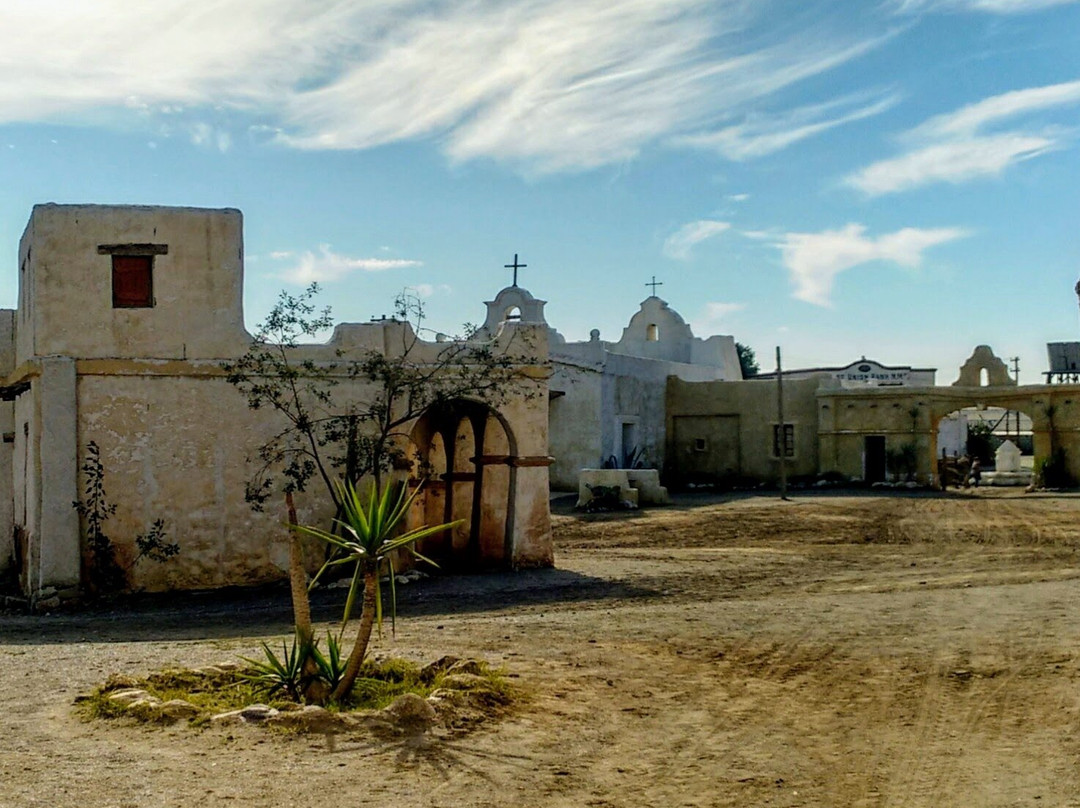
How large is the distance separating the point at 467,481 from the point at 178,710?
12.8 m

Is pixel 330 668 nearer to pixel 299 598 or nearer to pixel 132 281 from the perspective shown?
pixel 299 598

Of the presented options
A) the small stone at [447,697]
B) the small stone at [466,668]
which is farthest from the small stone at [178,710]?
the small stone at [466,668]

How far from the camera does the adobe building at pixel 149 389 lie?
1664 cm

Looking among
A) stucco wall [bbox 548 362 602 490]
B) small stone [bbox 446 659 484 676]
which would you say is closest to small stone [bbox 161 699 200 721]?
small stone [bbox 446 659 484 676]

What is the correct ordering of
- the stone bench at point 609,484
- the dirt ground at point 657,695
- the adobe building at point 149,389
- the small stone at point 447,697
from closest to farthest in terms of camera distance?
the dirt ground at point 657,695 → the small stone at point 447,697 → the adobe building at point 149,389 → the stone bench at point 609,484

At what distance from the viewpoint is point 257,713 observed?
820 cm

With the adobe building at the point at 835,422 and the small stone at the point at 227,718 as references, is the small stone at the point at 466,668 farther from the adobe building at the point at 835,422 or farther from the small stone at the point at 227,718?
the adobe building at the point at 835,422

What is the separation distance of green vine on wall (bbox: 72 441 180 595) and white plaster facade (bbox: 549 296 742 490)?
607 inches

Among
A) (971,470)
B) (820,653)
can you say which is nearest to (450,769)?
(820,653)

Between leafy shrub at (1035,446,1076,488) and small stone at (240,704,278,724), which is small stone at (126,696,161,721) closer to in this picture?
small stone at (240,704,278,724)

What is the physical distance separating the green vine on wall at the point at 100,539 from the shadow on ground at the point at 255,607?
0.44m

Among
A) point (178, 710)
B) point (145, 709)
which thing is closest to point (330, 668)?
point (178, 710)

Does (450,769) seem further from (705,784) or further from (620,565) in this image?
(620,565)

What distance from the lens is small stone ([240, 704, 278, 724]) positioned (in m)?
8.13
